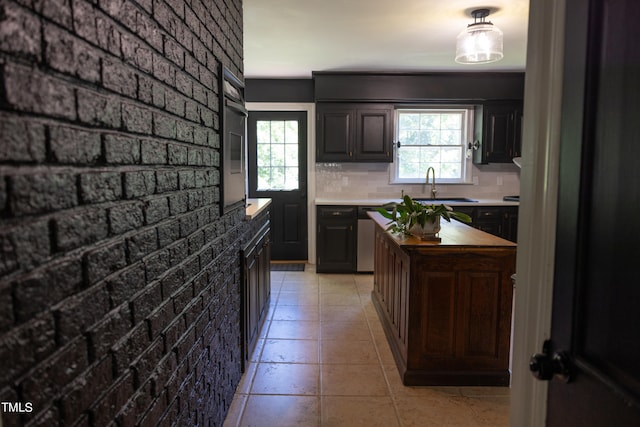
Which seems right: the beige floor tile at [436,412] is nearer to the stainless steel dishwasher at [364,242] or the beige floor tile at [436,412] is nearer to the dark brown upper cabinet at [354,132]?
the stainless steel dishwasher at [364,242]

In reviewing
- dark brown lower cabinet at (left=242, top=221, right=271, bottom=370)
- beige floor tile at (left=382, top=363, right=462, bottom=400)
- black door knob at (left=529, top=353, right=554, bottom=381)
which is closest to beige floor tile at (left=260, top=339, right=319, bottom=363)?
dark brown lower cabinet at (left=242, top=221, right=271, bottom=370)

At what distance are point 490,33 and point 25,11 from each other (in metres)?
3.13

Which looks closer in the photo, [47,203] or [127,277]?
[47,203]

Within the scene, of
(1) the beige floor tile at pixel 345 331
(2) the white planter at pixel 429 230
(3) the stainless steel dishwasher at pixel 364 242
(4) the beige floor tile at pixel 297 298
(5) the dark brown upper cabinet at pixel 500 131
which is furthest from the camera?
(5) the dark brown upper cabinet at pixel 500 131

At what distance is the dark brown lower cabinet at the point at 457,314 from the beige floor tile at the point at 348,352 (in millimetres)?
379

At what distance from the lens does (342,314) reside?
3.79m

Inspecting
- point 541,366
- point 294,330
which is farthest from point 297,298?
point 541,366

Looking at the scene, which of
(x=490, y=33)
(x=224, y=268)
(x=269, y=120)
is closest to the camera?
(x=224, y=268)

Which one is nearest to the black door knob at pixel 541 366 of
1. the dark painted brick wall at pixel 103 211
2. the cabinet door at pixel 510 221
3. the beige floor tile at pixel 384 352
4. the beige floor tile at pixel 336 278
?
the dark painted brick wall at pixel 103 211

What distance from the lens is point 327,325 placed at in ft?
11.6

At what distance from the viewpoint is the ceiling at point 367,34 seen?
3.14m

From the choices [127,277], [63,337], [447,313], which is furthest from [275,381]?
[63,337]

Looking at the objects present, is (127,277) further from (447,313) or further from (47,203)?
(447,313)

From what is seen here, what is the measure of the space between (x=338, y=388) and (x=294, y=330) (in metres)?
0.94
